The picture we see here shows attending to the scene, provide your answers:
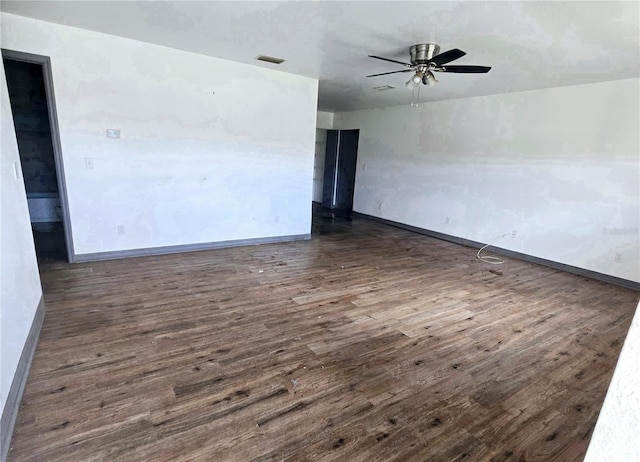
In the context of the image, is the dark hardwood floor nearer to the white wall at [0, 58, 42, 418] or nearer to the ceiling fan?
the white wall at [0, 58, 42, 418]

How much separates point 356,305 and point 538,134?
3.80 m

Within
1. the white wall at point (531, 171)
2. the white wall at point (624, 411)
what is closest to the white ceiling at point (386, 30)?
the white wall at point (531, 171)

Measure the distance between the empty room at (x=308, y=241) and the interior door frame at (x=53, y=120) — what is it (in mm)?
25

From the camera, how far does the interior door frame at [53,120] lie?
328 centimetres

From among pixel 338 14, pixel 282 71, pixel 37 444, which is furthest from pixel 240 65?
pixel 37 444

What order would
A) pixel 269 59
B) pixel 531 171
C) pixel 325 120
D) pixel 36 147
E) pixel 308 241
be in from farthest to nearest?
pixel 325 120 → pixel 308 241 → pixel 36 147 → pixel 531 171 → pixel 269 59

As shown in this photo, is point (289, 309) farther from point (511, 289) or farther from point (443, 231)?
point (443, 231)

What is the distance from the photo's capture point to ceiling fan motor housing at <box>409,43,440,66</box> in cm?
312

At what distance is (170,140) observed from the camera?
13.8 ft

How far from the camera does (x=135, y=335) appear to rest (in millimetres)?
2502

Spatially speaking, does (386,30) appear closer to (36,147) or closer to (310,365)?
(310,365)

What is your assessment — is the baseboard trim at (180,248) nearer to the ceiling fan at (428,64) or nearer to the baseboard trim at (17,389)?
the baseboard trim at (17,389)

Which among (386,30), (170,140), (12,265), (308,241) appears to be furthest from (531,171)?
(12,265)

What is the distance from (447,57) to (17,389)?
3792 mm
